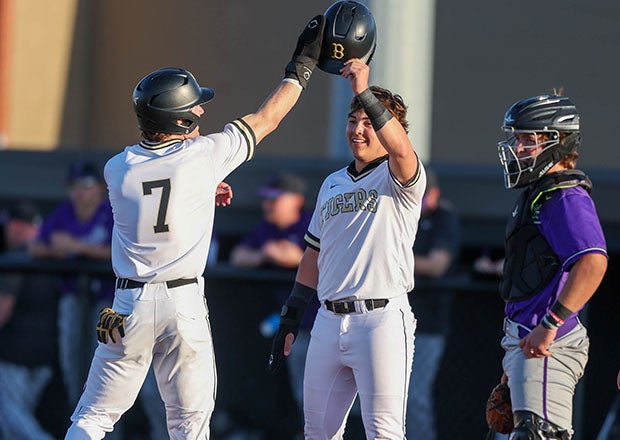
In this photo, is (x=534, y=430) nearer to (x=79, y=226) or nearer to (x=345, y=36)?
(x=345, y=36)

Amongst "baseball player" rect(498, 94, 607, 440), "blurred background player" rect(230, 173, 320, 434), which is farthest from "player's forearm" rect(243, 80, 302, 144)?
"blurred background player" rect(230, 173, 320, 434)

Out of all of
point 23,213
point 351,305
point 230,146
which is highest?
point 230,146

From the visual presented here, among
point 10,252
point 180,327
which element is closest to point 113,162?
point 180,327

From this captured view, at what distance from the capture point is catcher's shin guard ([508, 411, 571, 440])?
4785 mm

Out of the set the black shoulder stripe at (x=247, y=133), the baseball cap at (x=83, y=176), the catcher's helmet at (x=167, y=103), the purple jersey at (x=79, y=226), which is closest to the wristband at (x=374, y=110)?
the black shoulder stripe at (x=247, y=133)

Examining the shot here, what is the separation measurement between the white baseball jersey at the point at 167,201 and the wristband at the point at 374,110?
1.89 ft

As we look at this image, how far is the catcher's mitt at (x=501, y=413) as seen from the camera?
16.7ft

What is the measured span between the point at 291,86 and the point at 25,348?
10.9ft

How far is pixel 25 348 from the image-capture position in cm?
773

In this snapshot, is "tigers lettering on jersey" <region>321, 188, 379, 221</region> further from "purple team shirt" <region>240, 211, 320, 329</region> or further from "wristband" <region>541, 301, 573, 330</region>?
"purple team shirt" <region>240, 211, 320, 329</region>

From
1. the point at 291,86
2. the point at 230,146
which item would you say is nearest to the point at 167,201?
the point at 230,146

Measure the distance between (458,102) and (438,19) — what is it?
2.75ft

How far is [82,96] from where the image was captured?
14.2m

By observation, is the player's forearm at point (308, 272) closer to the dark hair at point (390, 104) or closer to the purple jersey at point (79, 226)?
the dark hair at point (390, 104)
